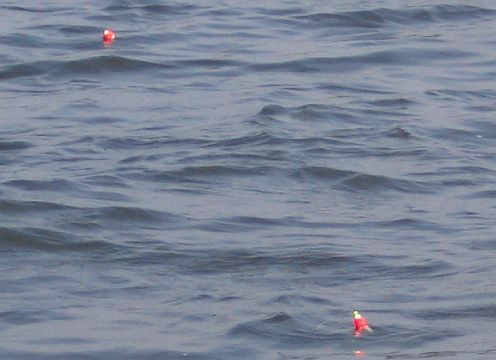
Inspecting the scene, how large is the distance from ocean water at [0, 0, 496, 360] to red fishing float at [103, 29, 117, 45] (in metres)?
0.09

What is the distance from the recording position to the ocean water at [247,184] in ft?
21.1

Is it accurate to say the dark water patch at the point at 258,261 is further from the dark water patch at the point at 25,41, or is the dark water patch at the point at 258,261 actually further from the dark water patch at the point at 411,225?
the dark water patch at the point at 25,41

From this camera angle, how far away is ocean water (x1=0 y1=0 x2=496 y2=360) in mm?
6445

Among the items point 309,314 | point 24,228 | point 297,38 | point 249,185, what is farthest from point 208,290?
point 297,38

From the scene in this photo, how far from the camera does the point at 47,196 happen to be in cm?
836

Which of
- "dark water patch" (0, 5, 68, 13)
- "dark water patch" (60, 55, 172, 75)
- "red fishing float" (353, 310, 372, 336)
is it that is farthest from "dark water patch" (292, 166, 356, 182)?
"dark water patch" (0, 5, 68, 13)

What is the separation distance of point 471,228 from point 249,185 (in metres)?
1.34

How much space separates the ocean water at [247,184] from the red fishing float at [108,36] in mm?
87

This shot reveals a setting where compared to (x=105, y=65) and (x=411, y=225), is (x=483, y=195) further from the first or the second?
(x=105, y=65)

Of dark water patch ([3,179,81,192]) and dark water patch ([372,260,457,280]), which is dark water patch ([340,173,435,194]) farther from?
dark water patch ([3,179,81,192])

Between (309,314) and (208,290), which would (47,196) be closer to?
(208,290)

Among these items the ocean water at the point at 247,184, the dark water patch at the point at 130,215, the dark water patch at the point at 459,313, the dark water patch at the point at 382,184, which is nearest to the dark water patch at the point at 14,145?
the ocean water at the point at 247,184

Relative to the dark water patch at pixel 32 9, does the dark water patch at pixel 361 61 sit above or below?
below

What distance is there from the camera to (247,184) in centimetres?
871
